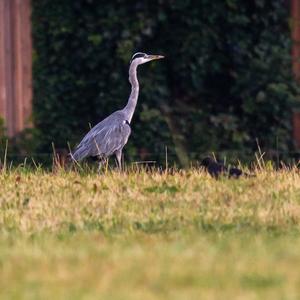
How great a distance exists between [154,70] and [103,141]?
172 inches

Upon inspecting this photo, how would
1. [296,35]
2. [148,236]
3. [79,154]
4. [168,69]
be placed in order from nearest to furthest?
[148,236] < [79,154] < [296,35] < [168,69]

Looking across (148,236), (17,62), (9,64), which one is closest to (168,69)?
(17,62)

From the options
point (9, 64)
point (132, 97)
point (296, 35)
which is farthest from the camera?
point (296, 35)

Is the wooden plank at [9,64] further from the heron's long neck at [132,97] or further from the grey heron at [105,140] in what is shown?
the grey heron at [105,140]

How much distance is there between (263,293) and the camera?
22.3ft

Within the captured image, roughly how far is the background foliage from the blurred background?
0.05ft

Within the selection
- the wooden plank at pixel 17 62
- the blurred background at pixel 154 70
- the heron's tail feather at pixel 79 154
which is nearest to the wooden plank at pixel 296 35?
the blurred background at pixel 154 70

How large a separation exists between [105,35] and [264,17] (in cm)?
219

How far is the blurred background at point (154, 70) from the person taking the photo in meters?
17.5

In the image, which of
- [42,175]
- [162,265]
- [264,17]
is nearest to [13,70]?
[264,17]

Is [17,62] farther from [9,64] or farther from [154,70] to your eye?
[154,70]

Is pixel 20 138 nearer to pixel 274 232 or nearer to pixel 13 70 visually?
pixel 13 70

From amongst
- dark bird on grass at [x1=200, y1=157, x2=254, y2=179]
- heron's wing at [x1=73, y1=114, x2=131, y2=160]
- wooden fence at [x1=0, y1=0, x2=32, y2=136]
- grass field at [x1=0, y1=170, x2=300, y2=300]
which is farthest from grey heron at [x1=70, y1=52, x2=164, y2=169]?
wooden fence at [x1=0, y1=0, x2=32, y2=136]

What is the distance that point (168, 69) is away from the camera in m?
17.8
